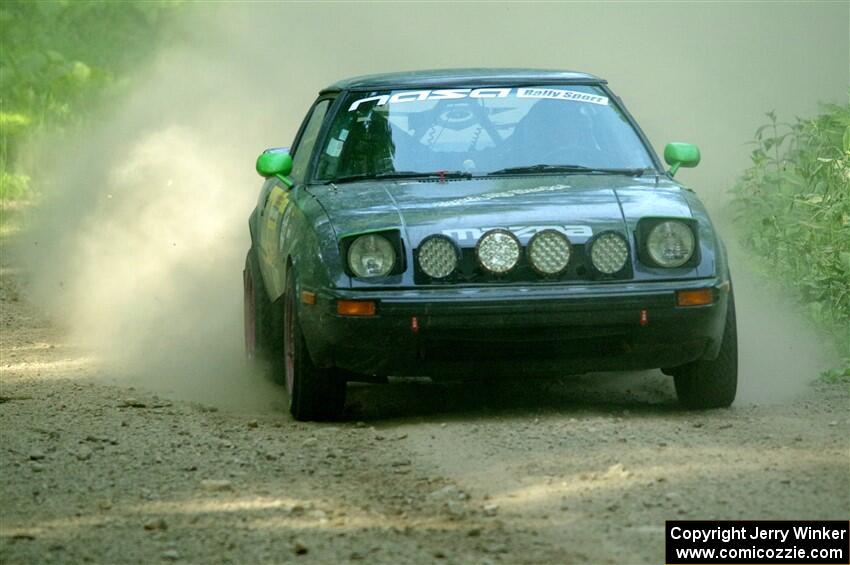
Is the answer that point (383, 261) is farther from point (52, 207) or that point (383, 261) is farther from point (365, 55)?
point (365, 55)

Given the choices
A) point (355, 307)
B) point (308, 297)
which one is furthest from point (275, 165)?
point (355, 307)

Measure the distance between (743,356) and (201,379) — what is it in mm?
3131

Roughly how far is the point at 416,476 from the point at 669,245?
1.76 meters

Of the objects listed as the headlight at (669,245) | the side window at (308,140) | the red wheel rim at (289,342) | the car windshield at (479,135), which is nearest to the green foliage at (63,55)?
the side window at (308,140)

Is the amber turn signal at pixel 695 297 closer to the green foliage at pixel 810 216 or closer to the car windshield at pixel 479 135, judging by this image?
the car windshield at pixel 479 135

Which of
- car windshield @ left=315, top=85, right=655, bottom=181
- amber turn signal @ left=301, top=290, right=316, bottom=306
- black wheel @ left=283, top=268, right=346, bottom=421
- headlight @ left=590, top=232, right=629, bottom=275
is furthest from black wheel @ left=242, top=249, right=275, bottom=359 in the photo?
headlight @ left=590, top=232, right=629, bottom=275

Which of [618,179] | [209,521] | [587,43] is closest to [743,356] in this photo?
[618,179]

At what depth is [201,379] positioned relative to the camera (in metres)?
10.2

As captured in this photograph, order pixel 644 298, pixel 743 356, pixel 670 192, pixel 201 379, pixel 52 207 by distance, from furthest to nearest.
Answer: pixel 52 207, pixel 201 379, pixel 743 356, pixel 670 192, pixel 644 298

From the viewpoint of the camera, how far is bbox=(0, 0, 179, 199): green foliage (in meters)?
23.1

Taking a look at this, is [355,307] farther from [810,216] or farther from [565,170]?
[810,216]

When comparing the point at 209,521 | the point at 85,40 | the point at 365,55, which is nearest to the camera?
the point at 209,521

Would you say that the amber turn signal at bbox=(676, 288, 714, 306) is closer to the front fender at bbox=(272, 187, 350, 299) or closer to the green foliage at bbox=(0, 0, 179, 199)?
the front fender at bbox=(272, 187, 350, 299)

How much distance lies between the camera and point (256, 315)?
9.70m
